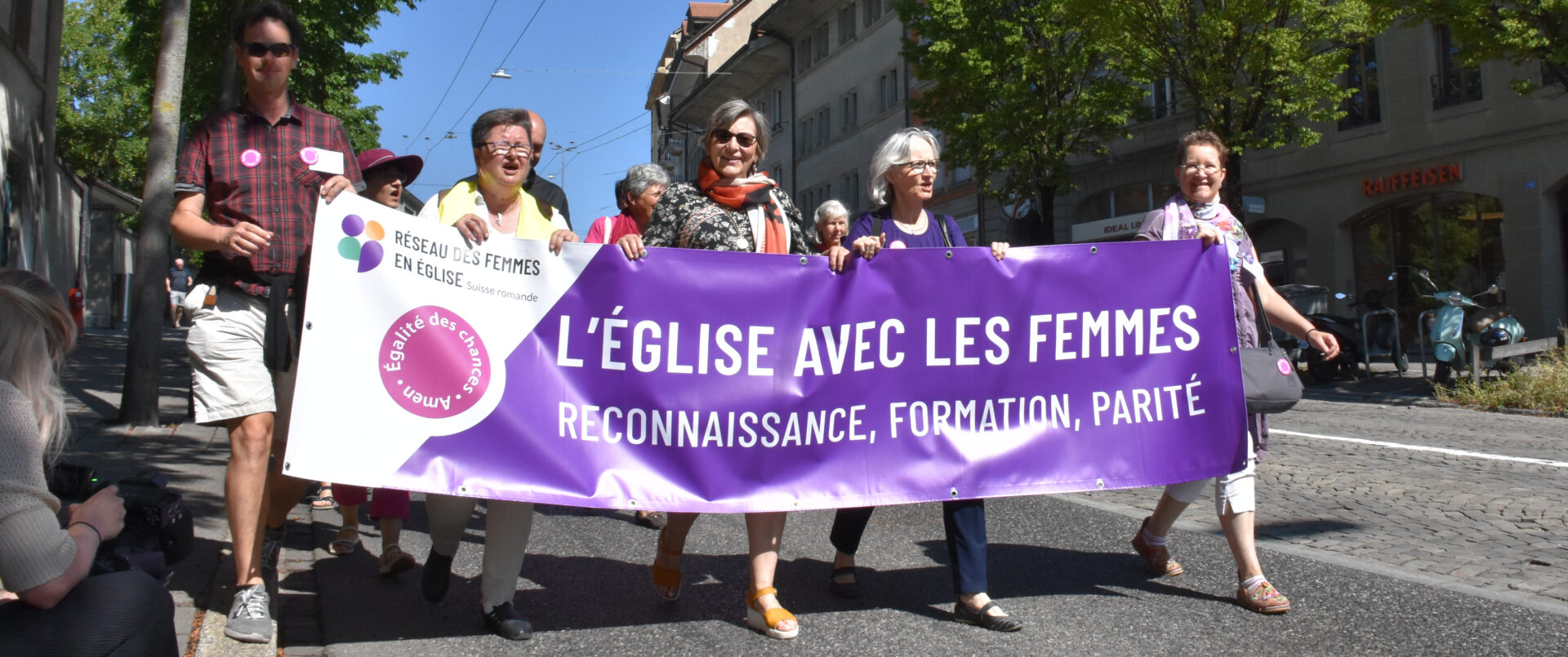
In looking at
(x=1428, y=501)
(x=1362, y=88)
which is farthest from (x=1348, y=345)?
(x=1428, y=501)

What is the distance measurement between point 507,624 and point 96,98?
5487 cm

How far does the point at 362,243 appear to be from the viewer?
3881 mm

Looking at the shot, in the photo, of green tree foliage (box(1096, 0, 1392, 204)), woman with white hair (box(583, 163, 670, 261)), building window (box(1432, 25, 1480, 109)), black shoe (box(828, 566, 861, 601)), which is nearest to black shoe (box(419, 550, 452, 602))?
black shoe (box(828, 566, 861, 601))

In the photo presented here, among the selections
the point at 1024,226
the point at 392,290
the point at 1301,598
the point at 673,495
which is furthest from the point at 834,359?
the point at 1024,226

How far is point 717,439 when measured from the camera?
4211 millimetres

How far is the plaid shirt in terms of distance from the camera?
400cm

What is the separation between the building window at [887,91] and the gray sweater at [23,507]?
127 feet

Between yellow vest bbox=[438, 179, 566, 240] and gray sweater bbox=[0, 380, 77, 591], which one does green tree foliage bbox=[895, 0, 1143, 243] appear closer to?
yellow vest bbox=[438, 179, 566, 240]

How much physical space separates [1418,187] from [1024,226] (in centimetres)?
1141

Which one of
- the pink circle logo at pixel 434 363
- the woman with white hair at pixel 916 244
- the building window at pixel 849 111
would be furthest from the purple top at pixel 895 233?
the building window at pixel 849 111

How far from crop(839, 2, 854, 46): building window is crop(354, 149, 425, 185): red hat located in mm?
39648

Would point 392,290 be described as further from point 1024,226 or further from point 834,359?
point 1024,226

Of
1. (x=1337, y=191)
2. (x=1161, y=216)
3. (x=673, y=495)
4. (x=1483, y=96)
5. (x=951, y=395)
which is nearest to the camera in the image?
(x=673, y=495)

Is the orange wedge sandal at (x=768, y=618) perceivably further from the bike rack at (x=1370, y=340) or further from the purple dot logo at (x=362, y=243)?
the bike rack at (x=1370, y=340)
